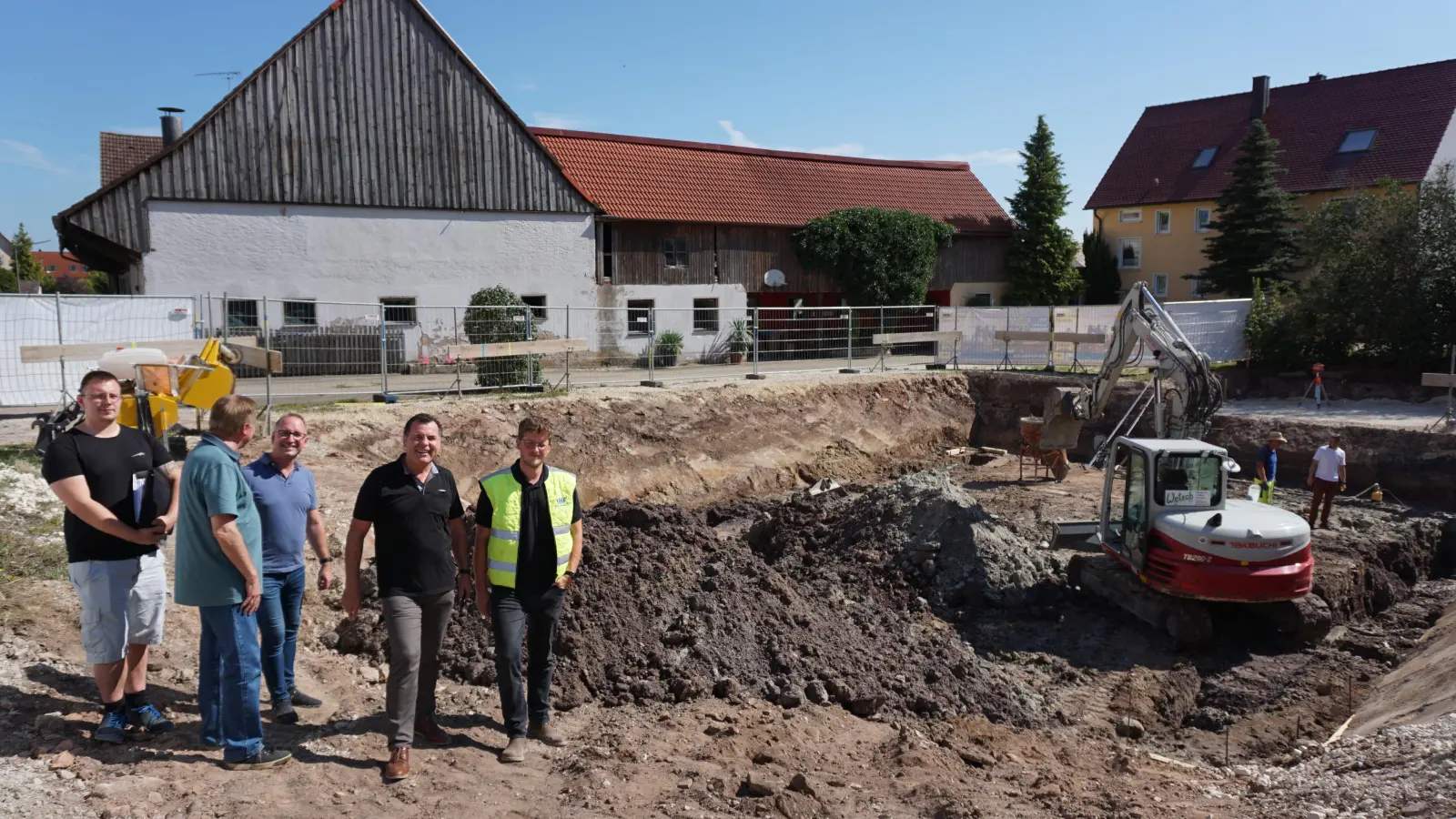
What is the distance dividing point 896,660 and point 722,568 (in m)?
Answer: 1.75

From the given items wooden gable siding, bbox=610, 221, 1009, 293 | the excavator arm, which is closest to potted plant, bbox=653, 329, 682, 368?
wooden gable siding, bbox=610, 221, 1009, 293

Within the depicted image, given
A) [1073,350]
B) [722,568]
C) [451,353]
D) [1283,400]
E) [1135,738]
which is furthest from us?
[1073,350]

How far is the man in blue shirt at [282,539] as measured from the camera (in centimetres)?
587

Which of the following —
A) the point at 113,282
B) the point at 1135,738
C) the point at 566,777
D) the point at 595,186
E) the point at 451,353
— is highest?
the point at 595,186

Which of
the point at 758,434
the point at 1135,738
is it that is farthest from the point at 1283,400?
the point at 1135,738

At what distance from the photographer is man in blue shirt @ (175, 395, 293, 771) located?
5.17 m

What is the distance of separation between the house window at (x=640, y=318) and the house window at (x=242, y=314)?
799cm

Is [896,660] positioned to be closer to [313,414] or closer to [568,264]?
[313,414]

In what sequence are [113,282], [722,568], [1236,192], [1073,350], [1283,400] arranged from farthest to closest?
[1236,192]
[113,282]
[1073,350]
[1283,400]
[722,568]

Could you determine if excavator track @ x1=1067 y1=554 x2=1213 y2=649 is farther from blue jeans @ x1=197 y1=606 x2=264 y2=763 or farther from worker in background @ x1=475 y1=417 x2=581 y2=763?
blue jeans @ x1=197 y1=606 x2=264 y2=763

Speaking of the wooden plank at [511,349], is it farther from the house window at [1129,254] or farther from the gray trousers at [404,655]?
the house window at [1129,254]

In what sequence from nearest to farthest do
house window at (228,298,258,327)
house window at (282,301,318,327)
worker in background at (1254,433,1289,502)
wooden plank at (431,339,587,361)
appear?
worker in background at (1254,433,1289,502) < wooden plank at (431,339,587,361) < house window at (228,298,258,327) < house window at (282,301,318,327)

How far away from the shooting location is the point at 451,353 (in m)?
16.5

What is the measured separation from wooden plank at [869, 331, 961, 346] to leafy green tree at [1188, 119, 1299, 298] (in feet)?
40.5
